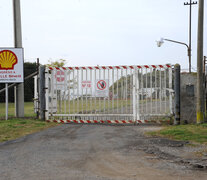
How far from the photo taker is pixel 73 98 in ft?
40.8

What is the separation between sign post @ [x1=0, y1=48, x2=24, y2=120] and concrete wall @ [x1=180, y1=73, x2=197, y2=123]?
295 inches

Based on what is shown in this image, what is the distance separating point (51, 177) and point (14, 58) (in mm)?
9821

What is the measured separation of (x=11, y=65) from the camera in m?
13.4

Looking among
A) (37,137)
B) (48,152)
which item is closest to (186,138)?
(48,152)

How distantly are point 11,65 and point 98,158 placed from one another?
8894mm

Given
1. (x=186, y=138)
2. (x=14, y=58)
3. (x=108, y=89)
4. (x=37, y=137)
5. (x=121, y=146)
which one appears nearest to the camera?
(x=121, y=146)

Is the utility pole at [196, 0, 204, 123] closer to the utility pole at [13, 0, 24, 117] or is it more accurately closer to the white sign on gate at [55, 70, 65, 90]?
the white sign on gate at [55, 70, 65, 90]

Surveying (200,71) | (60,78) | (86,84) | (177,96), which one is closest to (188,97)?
(177,96)

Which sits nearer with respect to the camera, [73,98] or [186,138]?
[186,138]

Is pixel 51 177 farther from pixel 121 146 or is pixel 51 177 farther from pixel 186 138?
pixel 186 138

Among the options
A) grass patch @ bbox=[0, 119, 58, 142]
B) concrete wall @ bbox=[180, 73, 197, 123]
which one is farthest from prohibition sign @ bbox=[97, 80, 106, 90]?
concrete wall @ bbox=[180, 73, 197, 123]

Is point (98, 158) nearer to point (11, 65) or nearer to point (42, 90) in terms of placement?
point (42, 90)

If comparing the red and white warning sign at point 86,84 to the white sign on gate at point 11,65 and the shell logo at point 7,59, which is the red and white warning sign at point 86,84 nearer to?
the white sign on gate at point 11,65

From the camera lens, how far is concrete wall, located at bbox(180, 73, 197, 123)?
11219 millimetres
